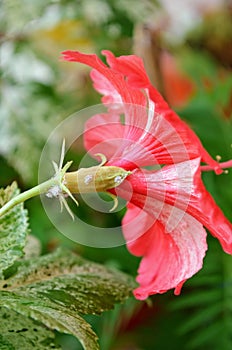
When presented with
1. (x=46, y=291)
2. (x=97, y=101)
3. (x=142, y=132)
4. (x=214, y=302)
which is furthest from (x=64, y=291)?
(x=97, y=101)

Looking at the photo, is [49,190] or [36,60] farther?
[36,60]

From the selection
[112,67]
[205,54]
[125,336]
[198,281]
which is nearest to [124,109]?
[112,67]

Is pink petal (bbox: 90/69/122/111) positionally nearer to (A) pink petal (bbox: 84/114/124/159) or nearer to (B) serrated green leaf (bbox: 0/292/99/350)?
(A) pink petal (bbox: 84/114/124/159)

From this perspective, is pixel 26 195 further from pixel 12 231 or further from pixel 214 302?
pixel 214 302

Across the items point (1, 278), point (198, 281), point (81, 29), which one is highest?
point (1, 278)

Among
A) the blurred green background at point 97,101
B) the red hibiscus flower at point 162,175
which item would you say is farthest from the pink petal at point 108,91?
the blurred green background at point 97,101

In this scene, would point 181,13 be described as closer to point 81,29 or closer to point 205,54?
point 205,54
